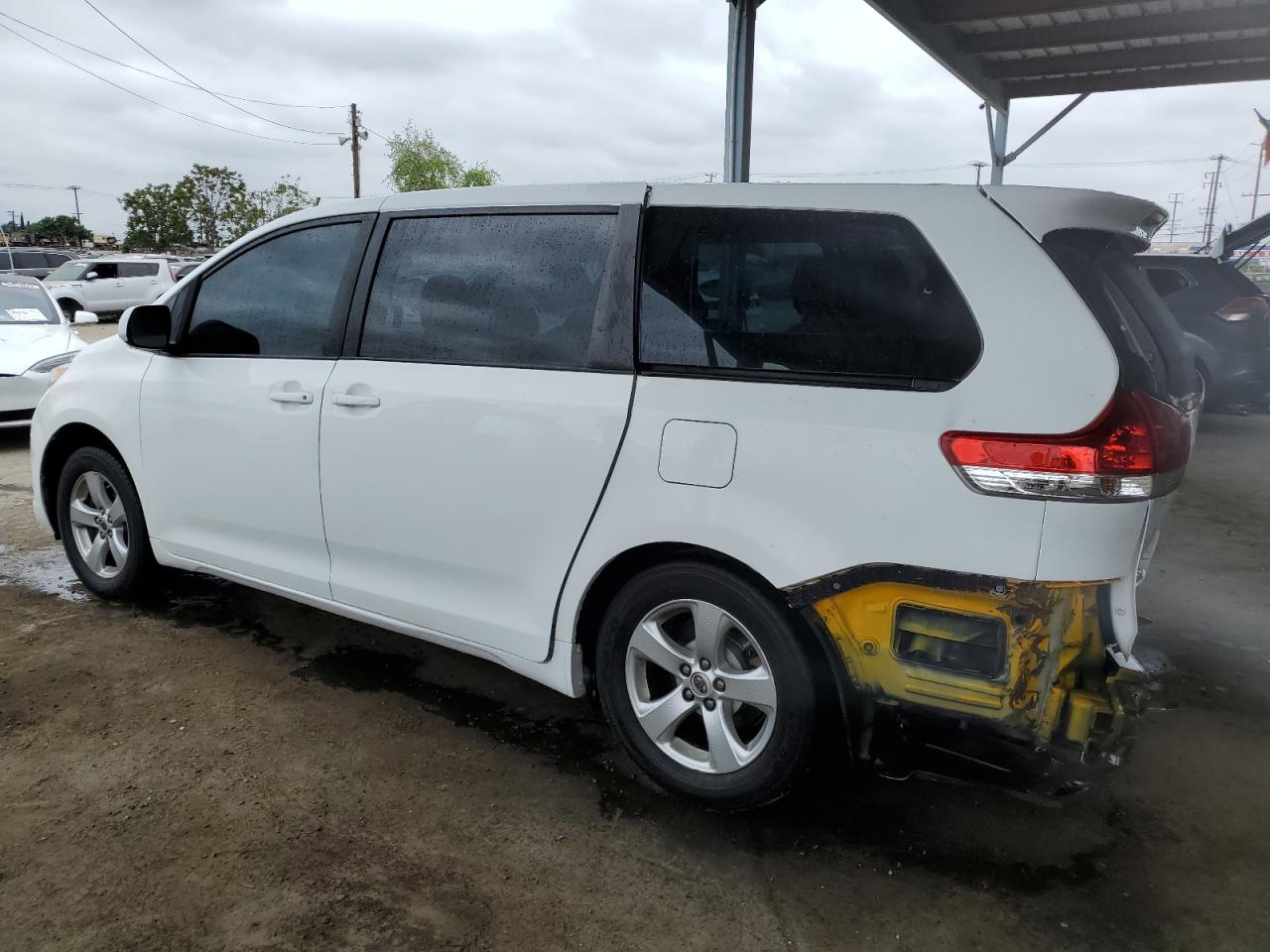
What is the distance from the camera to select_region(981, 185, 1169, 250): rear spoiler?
7.42 ft

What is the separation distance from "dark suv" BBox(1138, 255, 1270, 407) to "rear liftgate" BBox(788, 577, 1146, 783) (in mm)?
8729

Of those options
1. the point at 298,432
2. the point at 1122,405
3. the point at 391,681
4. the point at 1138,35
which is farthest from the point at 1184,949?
the point at 1138,35

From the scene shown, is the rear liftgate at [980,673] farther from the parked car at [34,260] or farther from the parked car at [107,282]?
the parked car at [34,260]

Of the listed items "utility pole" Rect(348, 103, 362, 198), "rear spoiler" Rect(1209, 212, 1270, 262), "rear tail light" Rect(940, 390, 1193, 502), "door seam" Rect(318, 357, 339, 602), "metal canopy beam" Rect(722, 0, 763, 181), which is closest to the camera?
"rear tail light" Rect(940, 390, 1193, 502)

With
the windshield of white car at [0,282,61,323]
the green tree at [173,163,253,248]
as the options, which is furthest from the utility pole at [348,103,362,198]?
the windshield of white car at [0,282,61,323]

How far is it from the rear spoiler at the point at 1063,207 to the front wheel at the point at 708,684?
1117mm

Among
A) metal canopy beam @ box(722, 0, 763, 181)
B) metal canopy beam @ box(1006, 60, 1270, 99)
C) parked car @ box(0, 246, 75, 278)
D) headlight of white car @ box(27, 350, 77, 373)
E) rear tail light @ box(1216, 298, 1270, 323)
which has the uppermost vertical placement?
metal canopy beam @ box(1006, 60, 1270, 99)

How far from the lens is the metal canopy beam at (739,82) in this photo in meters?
6.53

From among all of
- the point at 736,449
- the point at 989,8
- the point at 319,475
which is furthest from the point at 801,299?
the point at 989,8

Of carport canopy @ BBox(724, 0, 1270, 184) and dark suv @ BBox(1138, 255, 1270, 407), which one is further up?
carport canopy @ BBox(724, 0, 1270, 184)

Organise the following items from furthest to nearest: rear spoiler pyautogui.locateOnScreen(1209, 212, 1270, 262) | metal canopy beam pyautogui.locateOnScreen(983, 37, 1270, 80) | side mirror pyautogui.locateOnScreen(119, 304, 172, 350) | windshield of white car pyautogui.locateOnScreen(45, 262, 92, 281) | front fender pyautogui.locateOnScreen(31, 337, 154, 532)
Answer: windshield of white car pyautogui.locateOnScreen(45, 262, 92, 281), rear spoiler pyautogui.locateOnScreen(1209, 212, 1270, 262), metal canopy beam pyautogui.locateOnScreen(983, 37, 1270, 80), front fender pyautogui.locateOnScreen(31, 337, 154, 532), side mirror pyautogui.locateOnScreen(119, 304, 172, 350)

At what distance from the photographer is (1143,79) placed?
9461 mm

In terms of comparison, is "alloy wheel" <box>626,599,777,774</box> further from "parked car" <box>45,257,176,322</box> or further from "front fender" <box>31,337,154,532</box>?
"parked car" <box>45,257,176,322</box>

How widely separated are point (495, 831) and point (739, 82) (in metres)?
5.60
